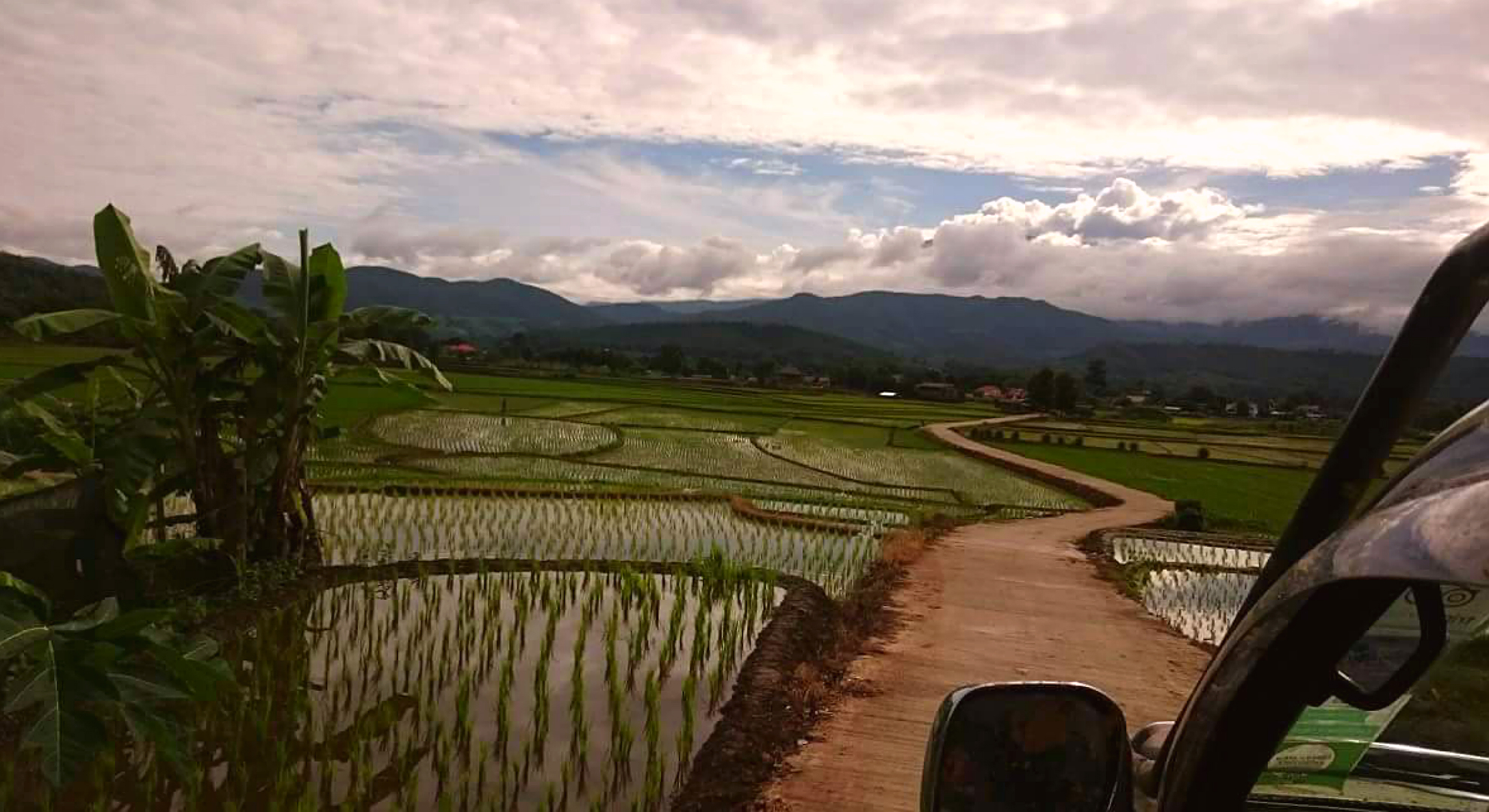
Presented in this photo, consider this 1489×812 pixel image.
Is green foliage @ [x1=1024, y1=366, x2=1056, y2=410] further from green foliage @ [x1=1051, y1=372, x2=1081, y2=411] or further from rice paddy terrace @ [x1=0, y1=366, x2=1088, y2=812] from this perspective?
rice paddy terrace @ [x1=0, y1=366, x2=1088, y2=812]

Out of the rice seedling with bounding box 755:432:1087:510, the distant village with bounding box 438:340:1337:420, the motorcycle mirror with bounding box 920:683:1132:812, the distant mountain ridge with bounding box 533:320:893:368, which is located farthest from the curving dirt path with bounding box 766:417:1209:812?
the distant mountain ridge with bounding box 533:320:893:368

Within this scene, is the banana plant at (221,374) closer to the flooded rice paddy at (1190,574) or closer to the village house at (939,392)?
the flooded rice paddy at (1190,574)

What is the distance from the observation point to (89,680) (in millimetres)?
3945

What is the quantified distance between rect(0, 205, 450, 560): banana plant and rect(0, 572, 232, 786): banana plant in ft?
6.92

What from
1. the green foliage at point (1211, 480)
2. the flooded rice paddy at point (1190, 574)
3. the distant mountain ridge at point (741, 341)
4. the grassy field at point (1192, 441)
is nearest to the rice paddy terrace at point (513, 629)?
the flooded rice paddy at point (1190, 574)

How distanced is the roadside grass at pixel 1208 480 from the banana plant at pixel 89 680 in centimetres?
1455

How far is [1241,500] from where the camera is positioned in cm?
1845

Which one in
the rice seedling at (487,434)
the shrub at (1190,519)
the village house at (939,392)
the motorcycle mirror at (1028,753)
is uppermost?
the motorcycle mirror at (1028,753)

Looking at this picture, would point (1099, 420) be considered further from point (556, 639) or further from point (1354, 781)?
point (1354, 781)

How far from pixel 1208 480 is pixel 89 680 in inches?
857

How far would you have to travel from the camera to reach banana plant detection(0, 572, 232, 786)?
3.67 metres

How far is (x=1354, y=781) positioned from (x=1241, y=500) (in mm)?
19072

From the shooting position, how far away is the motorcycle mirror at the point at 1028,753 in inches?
47.8

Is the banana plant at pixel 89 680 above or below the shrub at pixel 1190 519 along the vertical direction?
above
